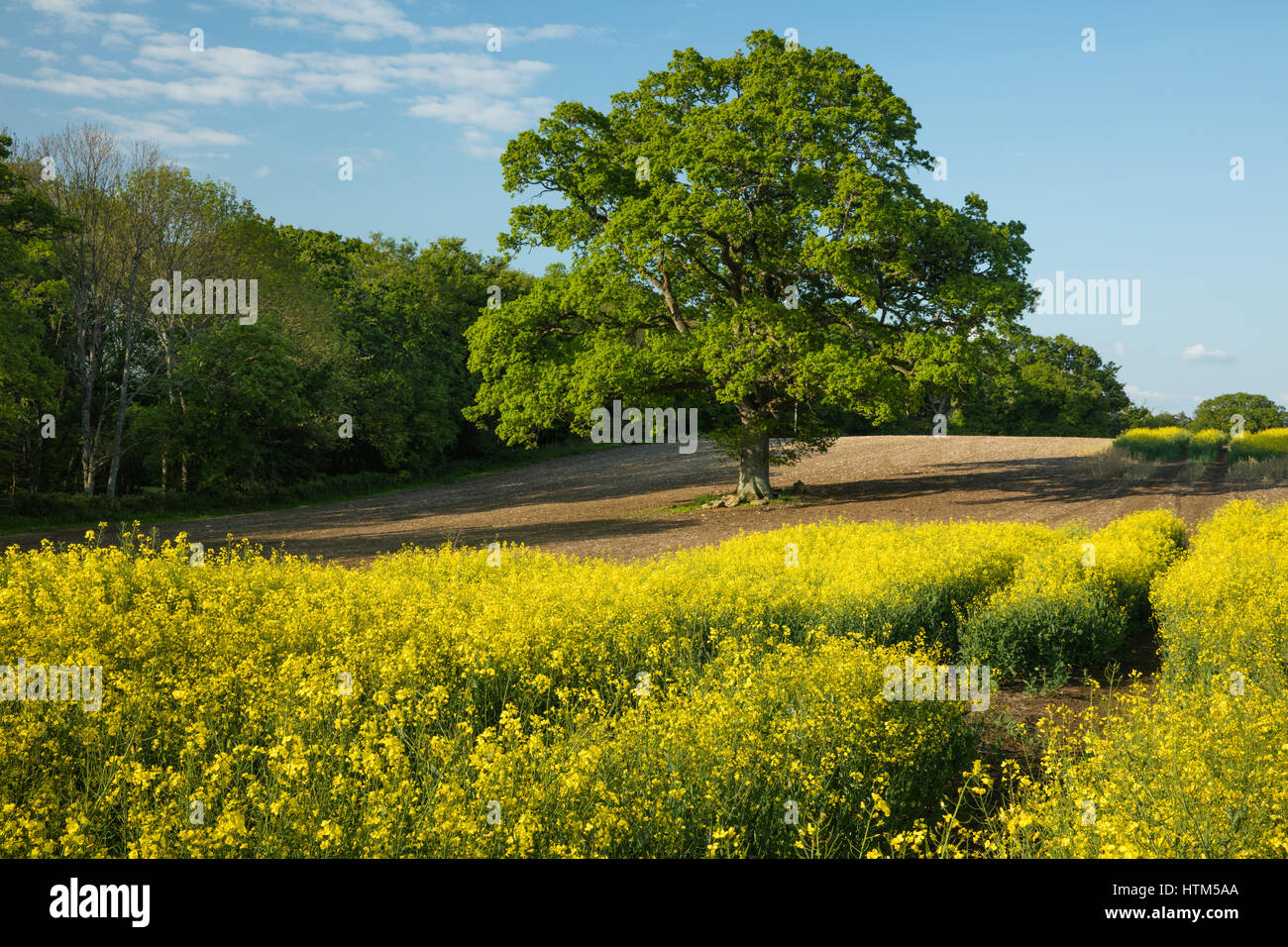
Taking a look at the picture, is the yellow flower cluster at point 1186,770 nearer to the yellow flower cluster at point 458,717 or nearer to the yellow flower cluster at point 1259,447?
the yellow flower cluster at point 458,717

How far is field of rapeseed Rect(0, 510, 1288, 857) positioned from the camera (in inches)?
181

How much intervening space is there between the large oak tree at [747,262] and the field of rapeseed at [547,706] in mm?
11631

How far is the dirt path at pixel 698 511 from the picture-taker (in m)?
22.7

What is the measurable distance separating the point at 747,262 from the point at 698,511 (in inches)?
309

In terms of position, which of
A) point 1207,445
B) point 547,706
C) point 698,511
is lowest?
point 547,706

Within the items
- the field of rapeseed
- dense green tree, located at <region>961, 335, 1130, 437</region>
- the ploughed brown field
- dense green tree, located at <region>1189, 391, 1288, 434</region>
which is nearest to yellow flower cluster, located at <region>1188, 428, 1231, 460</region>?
the ploughed brown field

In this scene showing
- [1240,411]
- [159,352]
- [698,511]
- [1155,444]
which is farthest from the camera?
[1240,411]

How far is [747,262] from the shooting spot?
2503 centimetres

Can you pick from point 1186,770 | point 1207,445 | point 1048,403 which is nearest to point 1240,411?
point 1048,403

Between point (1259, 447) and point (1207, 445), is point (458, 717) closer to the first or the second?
point (1259, 447)

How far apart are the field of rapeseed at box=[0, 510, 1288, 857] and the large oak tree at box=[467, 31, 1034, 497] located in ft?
38.2

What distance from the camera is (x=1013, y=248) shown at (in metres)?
26.1

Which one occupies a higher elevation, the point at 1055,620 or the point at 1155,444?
the point at 1155,444
